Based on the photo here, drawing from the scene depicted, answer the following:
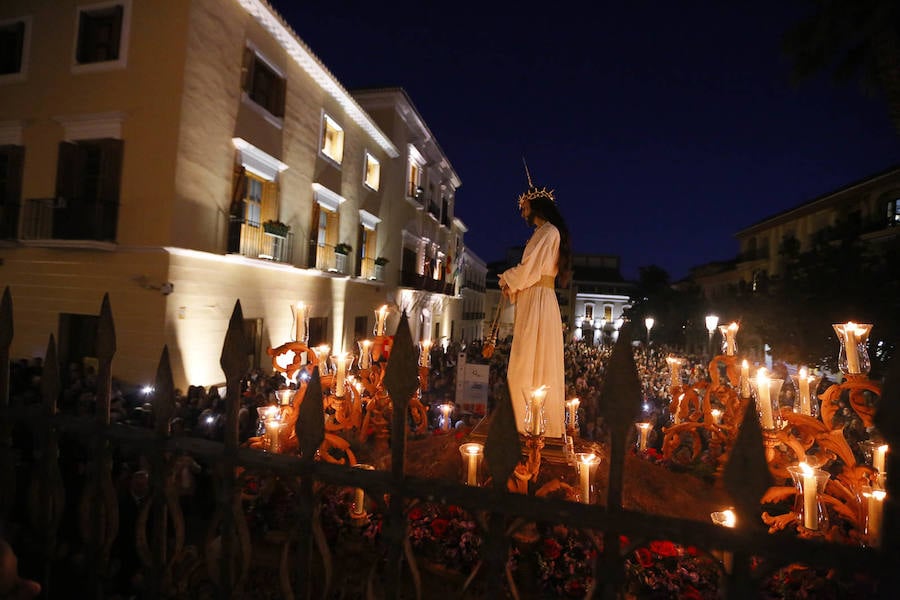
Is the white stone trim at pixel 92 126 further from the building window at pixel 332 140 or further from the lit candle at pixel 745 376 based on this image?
the lit candle at pixel 745 376

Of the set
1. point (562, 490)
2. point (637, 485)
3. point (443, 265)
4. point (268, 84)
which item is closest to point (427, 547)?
point (562, 490)

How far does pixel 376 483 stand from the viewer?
5.57 ft

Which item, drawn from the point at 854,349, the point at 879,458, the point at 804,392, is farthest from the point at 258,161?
the point at 879,458

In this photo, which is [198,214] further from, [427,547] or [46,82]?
[427,547]

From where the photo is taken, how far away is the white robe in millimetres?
5238

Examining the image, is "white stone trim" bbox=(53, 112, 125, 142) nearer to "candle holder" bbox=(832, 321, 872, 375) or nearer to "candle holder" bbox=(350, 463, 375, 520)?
"candle holder" bbox=(350, 463, 375, 520)

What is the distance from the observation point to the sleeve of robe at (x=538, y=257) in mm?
5191

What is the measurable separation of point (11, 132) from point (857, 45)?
67.3ft

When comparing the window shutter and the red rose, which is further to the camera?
the window shutter

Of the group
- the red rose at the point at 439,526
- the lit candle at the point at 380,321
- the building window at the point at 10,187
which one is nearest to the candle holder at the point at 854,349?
the red rose at the point at 439,526

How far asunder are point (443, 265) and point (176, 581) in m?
30.4

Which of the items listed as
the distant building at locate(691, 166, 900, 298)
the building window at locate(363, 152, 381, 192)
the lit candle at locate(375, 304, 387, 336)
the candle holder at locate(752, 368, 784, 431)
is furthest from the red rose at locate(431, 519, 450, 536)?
the building window at locate(363, 152, 381, 192)

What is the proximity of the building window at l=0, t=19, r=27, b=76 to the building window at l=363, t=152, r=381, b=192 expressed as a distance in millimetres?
11153

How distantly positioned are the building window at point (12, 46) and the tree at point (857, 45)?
18.8 meters
